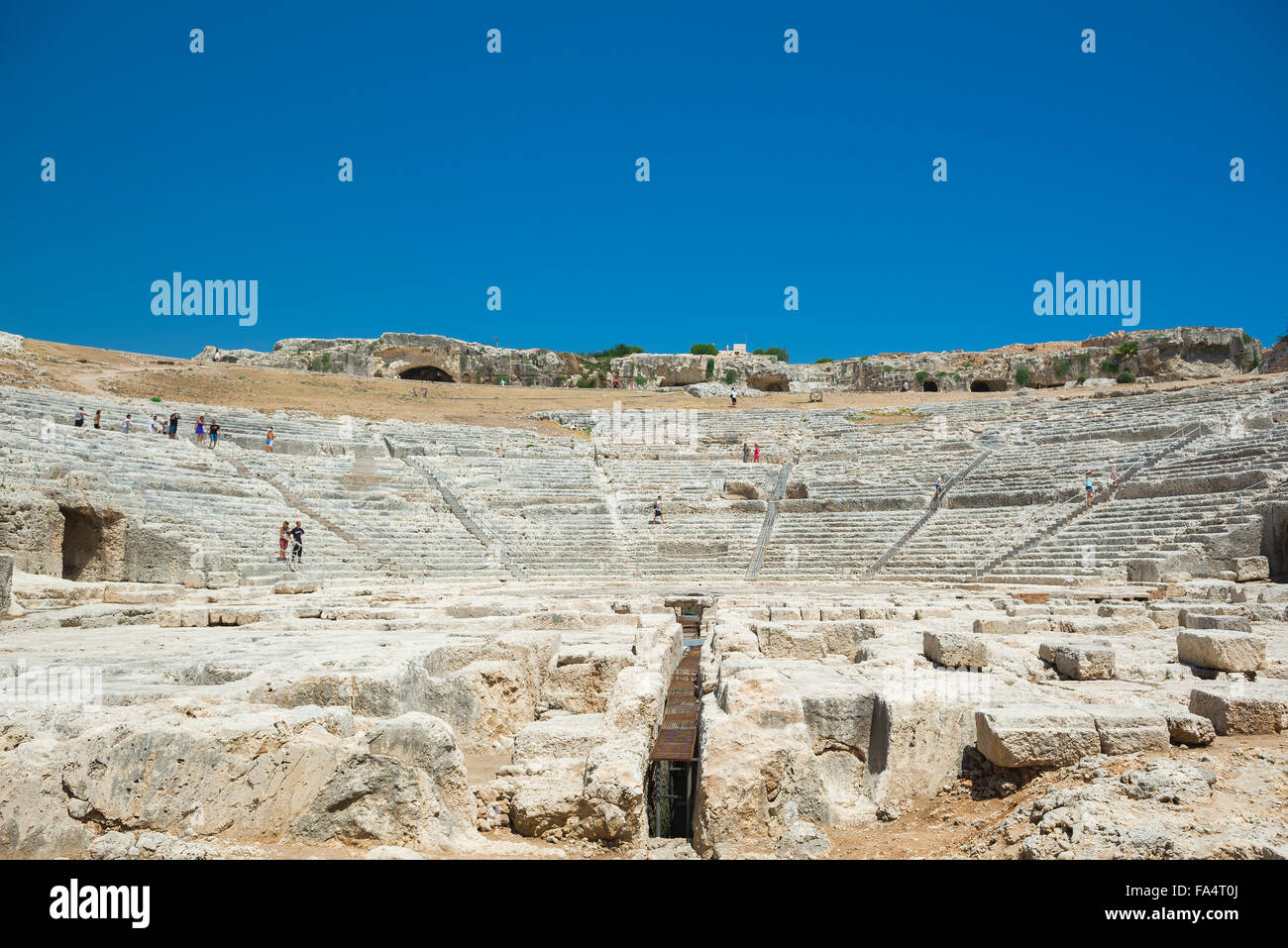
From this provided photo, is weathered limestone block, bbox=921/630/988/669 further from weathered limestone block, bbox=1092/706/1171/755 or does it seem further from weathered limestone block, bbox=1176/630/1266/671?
weathered limestone block, bbox=1092/706/1171/755

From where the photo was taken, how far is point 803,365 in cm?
5297

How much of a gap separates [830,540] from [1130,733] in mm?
16942

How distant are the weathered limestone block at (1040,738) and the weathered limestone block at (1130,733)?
5 centimetres

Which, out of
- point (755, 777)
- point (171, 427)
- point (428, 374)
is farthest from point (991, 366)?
point (755, 777)

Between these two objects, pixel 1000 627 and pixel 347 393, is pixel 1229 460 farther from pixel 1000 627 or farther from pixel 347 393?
pixel 347 393

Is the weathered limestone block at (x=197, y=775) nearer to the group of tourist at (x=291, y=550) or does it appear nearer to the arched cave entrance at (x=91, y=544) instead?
the group of tourist at (x=291, y=550)

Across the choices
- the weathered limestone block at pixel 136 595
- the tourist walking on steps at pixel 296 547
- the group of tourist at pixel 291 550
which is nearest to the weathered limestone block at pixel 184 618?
the weathered limestone block at pixel 136 595

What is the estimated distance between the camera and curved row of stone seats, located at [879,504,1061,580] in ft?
59.6

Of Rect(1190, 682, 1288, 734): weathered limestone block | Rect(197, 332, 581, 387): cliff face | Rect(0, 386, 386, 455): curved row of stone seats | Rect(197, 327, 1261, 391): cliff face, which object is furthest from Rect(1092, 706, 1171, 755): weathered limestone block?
Rect(197, 332, 581, 387): cliff face

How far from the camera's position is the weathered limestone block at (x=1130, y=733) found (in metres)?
3.98

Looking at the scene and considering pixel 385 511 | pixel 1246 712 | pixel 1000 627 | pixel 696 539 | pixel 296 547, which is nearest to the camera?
pixel 1246 712

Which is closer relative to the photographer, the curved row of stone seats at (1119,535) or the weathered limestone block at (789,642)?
the weathered limestone block at (789,642)

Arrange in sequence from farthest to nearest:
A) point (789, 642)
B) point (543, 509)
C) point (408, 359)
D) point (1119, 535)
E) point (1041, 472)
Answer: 1. point (408, 359)
2. point (543, 509)
3. point (1041, 472)
4. point (1119, 535)
5. point (789, 642)
